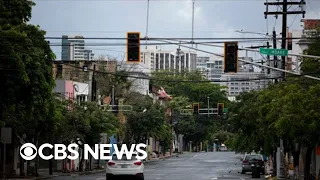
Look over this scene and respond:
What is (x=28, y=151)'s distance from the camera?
170 feet

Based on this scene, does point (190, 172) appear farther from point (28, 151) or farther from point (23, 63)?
point (23, 63)

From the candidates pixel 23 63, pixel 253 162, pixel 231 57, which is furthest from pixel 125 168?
→ pixel 253 162

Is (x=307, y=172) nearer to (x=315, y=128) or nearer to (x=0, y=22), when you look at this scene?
(x=315, y=128)

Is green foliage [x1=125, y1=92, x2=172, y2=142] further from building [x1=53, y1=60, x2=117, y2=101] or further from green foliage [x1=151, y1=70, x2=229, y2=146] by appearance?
green foliage [x1=151, y1=70, x2=229, y2=146]

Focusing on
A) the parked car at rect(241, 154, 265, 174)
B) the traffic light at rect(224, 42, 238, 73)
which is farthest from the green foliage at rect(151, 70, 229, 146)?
the traffic light at rect(224, 42, 238, 73)

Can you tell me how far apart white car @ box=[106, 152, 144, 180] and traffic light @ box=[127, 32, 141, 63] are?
699cm

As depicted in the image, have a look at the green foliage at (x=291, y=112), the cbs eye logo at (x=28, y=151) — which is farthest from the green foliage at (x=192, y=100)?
the green foliage at (x=291, y=112)

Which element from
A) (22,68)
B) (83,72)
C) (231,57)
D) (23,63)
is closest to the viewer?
(231,57)

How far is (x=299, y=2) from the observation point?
46.6 metres

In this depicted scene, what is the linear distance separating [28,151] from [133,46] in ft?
77.2

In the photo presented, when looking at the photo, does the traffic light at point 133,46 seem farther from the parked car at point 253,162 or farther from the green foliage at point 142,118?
the green foliage at point 142,118

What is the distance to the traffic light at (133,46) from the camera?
30.5 meters

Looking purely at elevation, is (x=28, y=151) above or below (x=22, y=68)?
below

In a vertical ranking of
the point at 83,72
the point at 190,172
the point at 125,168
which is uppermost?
the point at 83,72
